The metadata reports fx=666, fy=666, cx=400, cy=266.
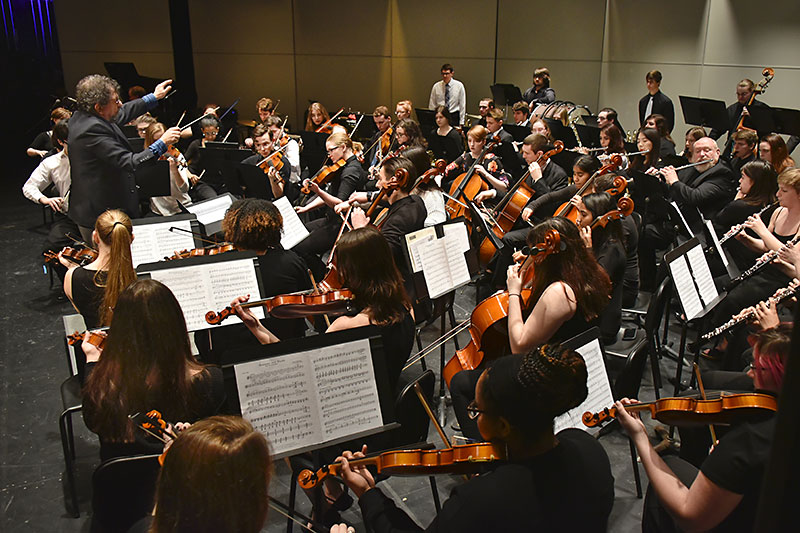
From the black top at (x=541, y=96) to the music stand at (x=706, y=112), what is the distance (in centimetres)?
254

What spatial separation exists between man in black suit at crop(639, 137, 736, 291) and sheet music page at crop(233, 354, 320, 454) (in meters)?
3.78

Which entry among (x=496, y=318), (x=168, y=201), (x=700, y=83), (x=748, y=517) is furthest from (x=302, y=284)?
(x=700, y=83)

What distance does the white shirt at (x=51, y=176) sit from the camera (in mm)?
5965

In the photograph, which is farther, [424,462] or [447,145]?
[447,145]

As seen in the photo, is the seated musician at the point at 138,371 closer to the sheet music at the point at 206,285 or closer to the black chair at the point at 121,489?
the black chair at the point at 121,489

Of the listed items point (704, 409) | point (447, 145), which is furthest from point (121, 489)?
point (447, 145)

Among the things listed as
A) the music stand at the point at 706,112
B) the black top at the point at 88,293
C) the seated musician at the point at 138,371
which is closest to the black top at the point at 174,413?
the seated musician at the point at 138,371

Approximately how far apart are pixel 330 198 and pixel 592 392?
3.53 meters

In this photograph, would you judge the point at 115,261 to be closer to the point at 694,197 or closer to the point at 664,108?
the point at 694,197

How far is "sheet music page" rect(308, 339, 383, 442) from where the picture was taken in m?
2.30

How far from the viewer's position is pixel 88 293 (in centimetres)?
337

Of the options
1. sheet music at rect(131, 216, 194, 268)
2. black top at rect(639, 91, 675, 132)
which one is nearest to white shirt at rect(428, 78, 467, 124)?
black top at rect(639, 91, 675, 132)

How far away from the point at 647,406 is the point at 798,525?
183 centimetres

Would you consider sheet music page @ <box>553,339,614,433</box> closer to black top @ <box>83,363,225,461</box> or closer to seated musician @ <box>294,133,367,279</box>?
black top @ <box>83,363,225,461</box>
